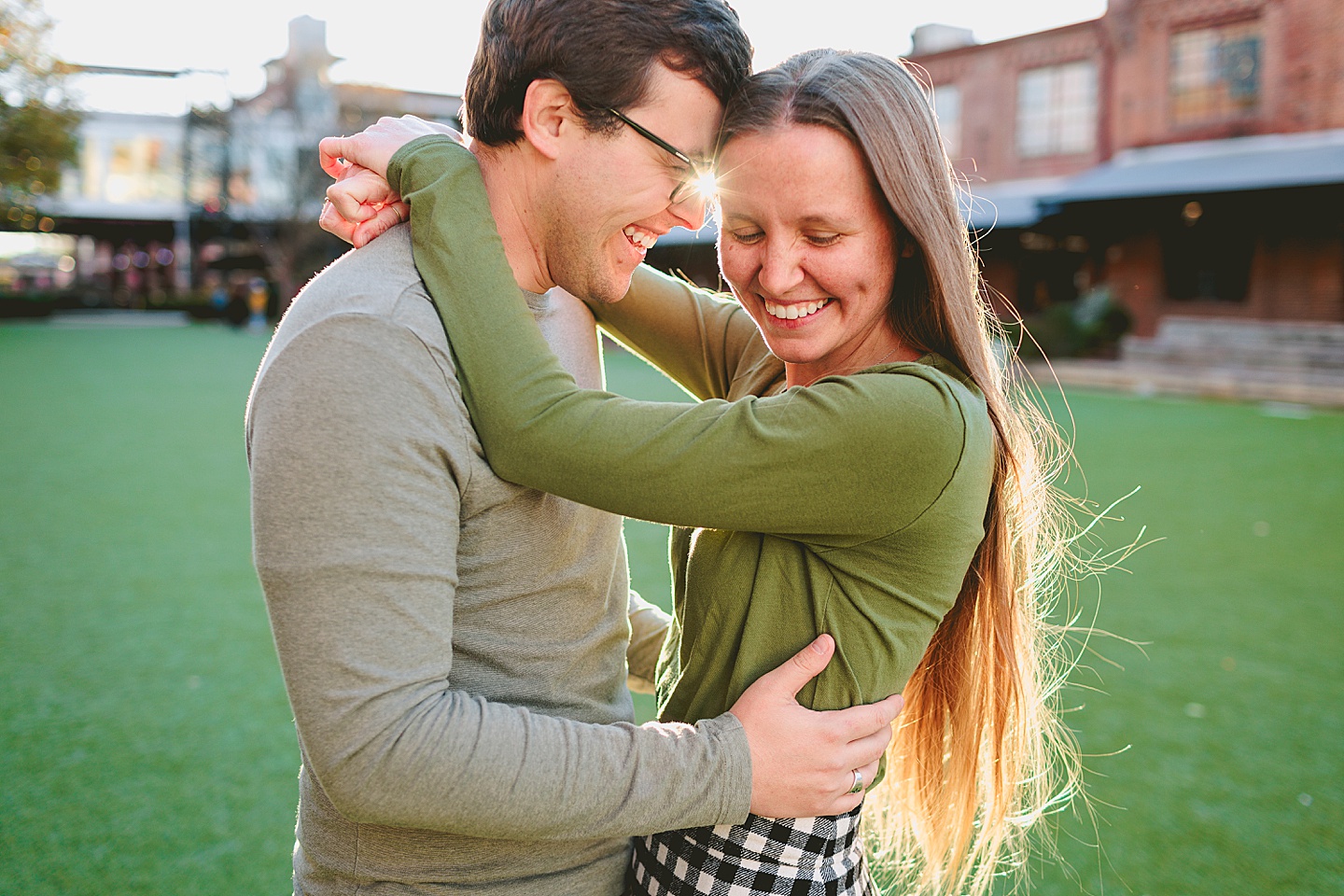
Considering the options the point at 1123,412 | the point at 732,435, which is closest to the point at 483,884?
the point at 732,435

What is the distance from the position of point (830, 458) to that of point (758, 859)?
0.59 m

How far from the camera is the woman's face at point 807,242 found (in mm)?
1544

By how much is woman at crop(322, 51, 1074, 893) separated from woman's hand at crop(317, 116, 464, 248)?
56 mm

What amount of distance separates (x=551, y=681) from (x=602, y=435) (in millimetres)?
400

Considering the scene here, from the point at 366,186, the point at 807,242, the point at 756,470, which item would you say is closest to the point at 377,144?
the point at 366,186

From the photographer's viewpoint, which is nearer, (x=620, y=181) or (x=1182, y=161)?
(x=620, y=181)

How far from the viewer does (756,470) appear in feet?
4.35

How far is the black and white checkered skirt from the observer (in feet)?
4.71

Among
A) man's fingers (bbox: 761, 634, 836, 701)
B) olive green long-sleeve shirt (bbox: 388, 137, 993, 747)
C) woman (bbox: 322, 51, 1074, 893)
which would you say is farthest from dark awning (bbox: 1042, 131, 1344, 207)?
A: man's fingers (bbox: 761, 634, 836, 701)

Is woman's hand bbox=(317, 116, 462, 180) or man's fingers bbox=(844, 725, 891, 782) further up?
woman's hand bbox=(317, 116, 462, 180)

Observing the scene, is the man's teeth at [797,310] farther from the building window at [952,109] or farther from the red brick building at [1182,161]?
the building window at [952,109]

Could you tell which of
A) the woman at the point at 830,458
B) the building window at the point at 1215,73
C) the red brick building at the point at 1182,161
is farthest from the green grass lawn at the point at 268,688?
the building window at the point at 1215,73

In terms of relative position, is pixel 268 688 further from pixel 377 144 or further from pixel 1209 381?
pixel 1209 381

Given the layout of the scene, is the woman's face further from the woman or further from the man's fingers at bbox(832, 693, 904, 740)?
the man's fingers at bbox(832, 693, 904, 740)
